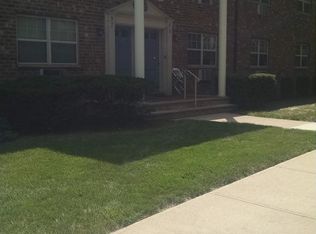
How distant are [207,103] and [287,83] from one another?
7.94 m

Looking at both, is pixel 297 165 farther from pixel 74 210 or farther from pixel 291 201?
pixel 74 210

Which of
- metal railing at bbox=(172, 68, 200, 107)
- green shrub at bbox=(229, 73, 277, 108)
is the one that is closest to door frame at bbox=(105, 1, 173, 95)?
metal railing at bbox=(172, 68, 200, 107)

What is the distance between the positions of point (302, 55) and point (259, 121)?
45.6 feet

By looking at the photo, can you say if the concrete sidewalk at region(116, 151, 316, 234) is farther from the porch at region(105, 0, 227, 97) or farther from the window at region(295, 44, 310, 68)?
the window at region(295, 44, 310, 68)

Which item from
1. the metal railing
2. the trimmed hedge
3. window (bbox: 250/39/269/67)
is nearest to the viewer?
the trimmed hedge

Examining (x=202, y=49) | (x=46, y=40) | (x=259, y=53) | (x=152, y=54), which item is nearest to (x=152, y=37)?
(x=152, y=54)

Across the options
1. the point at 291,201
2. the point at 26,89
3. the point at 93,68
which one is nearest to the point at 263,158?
the point at 291,201

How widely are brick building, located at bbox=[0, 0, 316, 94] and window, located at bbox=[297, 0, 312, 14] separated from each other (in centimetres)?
14

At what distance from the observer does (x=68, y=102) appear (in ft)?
33.1

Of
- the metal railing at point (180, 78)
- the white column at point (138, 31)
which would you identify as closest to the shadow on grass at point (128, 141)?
the white column at point (138, 31)

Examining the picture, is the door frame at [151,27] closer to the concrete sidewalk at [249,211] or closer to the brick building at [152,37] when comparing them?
the brick building at [152,37]

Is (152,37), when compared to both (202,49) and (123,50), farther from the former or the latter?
(202,49)

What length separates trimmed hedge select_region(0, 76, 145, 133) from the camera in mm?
9742

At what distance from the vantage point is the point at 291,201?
5.66 meters
